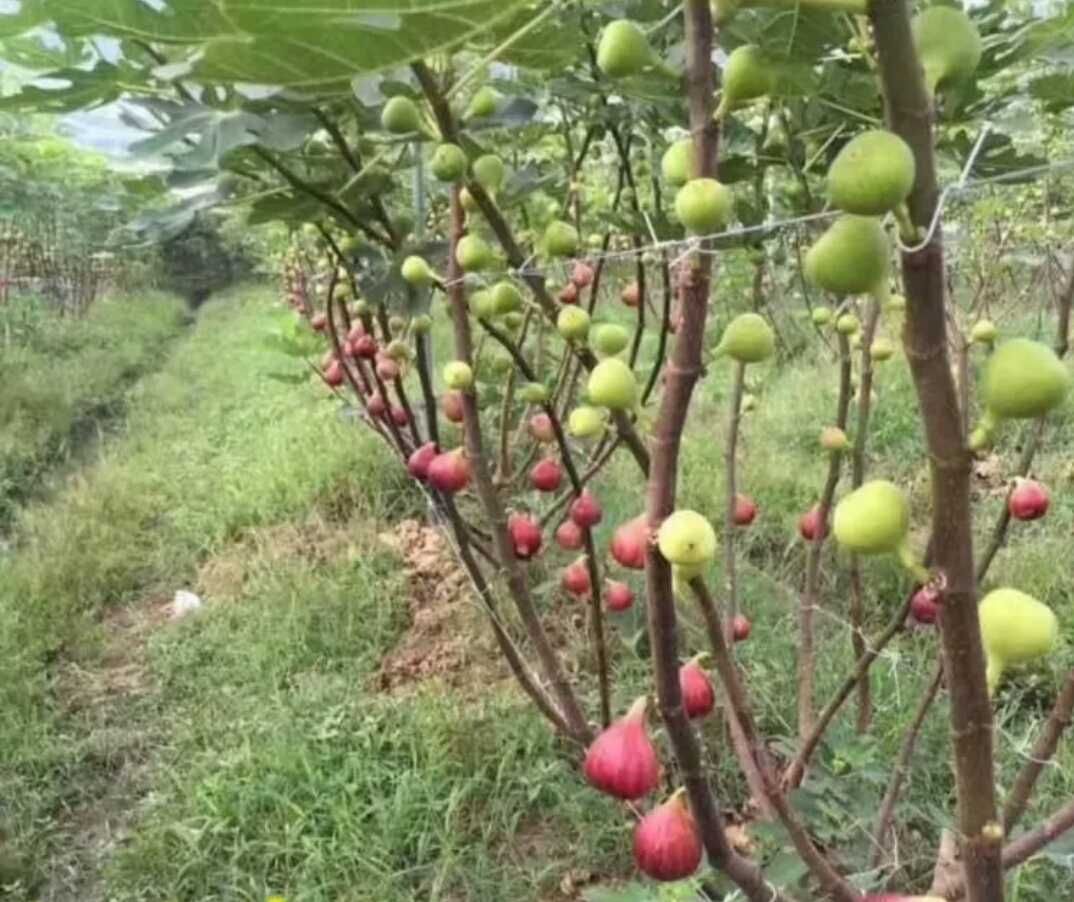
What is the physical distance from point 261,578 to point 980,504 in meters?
1.91

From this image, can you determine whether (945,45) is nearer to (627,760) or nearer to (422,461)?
(627,760)

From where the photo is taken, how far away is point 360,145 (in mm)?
1379

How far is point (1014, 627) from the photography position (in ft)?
1.75

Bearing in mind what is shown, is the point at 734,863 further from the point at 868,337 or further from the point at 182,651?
the point at 182,651

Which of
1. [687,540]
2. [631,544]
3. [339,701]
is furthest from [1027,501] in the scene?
[339,701]

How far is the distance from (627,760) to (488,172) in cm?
61

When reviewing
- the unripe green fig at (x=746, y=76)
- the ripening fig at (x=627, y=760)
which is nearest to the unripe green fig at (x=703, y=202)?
the unripe green fig at (x=746, y=76)

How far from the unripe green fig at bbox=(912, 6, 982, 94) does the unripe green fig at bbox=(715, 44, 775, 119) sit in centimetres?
11

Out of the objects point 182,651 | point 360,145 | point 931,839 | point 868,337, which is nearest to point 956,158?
point 868,337

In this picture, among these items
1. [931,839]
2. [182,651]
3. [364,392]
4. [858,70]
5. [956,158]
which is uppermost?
[858,70]

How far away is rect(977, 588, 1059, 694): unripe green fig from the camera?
53 centimetres

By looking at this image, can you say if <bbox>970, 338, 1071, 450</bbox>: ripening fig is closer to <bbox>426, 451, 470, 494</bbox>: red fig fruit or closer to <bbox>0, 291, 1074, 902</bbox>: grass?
<bbox>0, 291, 1074, 902</bbox>: grass

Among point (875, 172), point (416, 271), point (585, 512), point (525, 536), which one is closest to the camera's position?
point (875, 172)

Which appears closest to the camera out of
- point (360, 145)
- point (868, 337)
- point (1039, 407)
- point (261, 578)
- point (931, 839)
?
point (1039, 407)
